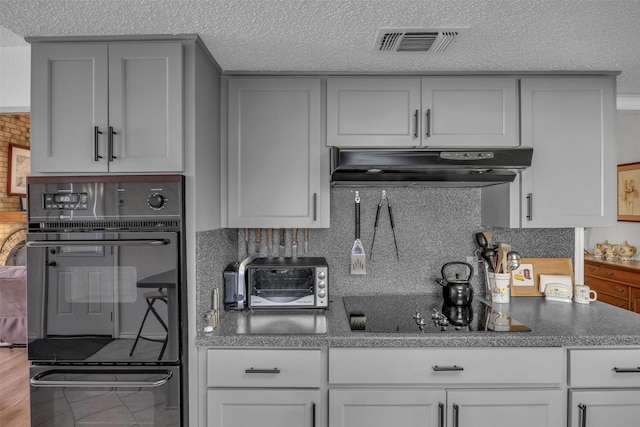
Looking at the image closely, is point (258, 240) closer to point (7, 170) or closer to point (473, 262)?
point (473, 262)

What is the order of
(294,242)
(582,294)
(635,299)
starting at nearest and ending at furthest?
1. (582,294)
2. (294,242)
3. (635,299)

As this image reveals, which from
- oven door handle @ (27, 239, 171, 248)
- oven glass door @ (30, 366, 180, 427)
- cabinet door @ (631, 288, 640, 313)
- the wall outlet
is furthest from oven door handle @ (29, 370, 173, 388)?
cabinet door @ (631, 288, 640, 313)

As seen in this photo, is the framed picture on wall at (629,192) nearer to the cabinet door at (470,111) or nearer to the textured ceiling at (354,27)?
the textured ceiling at (354,27)

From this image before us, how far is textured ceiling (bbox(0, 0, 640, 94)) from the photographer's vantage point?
56.0 inches

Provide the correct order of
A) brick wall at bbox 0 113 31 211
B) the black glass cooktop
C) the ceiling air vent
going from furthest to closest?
1. brick wall at bbox 0 113 31 211
2. the black glass cooktop
3. the ceiling air vent

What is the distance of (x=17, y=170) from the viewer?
5.37m

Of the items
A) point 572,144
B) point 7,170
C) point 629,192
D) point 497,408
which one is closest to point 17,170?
point 7,170

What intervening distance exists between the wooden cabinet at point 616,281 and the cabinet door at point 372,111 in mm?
3206

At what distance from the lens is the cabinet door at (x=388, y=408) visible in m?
1.69

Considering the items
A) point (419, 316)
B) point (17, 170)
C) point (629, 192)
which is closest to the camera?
point (419, 316)

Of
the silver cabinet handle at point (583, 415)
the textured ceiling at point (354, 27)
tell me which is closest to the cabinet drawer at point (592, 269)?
the textured ceiling at point (354, 27)

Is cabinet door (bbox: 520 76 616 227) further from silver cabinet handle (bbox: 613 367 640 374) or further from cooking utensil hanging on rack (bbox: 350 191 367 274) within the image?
cooking utensil hanging on rack (bbox: 350 191 367 274)

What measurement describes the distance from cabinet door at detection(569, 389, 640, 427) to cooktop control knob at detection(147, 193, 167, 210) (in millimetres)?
1945

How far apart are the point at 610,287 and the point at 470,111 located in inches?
131
